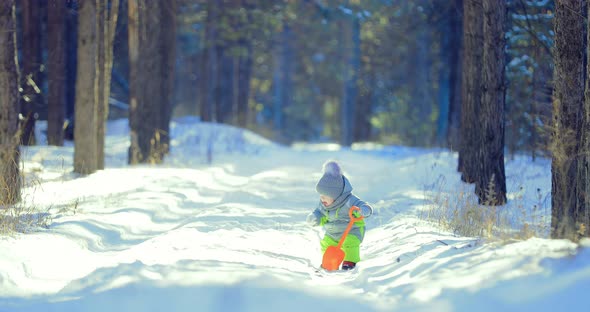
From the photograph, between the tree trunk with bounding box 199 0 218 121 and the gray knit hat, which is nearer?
the gray knit hat

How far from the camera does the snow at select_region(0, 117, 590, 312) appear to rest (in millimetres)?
4668

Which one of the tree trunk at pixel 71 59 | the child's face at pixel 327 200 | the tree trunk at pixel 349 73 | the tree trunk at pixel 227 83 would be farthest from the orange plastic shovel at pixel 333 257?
the tree trunk at pixel 349 73

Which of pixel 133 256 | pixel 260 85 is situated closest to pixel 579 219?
pixel 133 256

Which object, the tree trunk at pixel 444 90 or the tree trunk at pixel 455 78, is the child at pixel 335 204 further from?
the tree trunk at pixel 444 90

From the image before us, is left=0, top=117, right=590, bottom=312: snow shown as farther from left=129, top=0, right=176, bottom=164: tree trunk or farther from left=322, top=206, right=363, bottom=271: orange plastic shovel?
left=129, top=0, right=176, bottom=164: tree trunk

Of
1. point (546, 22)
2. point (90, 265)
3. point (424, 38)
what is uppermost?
point (424, 38)

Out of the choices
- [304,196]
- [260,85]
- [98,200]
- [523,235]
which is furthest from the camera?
[260,85]

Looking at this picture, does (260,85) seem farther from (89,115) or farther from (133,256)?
(133,256)

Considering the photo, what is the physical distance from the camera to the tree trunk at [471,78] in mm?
12883

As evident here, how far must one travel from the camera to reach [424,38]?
109ft

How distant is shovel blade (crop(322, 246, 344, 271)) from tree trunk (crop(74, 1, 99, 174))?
7.67 m

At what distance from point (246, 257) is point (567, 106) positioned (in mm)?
4078

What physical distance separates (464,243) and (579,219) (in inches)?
53.6

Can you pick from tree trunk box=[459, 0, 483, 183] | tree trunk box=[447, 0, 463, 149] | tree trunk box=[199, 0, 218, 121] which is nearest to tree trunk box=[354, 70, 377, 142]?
tree trunk box=[199, 0, 218, 121]
